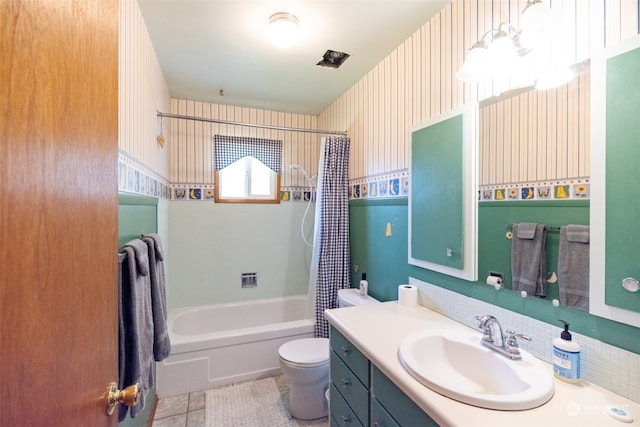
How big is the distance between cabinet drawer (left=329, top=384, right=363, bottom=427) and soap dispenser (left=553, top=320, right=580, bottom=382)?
80 centimetres

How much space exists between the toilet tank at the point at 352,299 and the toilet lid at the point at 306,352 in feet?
1.10

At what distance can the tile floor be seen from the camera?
6.29 ft

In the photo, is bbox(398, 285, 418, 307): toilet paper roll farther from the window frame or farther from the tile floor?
the window frame

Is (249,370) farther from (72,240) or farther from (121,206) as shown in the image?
(72,240)

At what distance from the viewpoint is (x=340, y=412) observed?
4.81 ft

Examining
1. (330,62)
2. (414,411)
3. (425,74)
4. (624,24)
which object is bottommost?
(414,411)

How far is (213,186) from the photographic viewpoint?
2969 millimetres

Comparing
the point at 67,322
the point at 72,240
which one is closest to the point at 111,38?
the point at 72,240

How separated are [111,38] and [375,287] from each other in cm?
203

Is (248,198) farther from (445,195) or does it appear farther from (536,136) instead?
(536,136)

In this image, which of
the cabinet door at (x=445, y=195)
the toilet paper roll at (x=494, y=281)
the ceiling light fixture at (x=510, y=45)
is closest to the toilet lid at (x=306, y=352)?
the cabinet door at (x=445, y=195)

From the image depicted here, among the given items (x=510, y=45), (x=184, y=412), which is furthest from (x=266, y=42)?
(x=184, y=412)

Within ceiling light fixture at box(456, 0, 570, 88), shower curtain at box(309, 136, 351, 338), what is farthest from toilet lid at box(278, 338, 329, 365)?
ceiling light fixture at box(456, 0, 570, 88)

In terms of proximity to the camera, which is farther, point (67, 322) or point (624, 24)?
point (624, 24)
